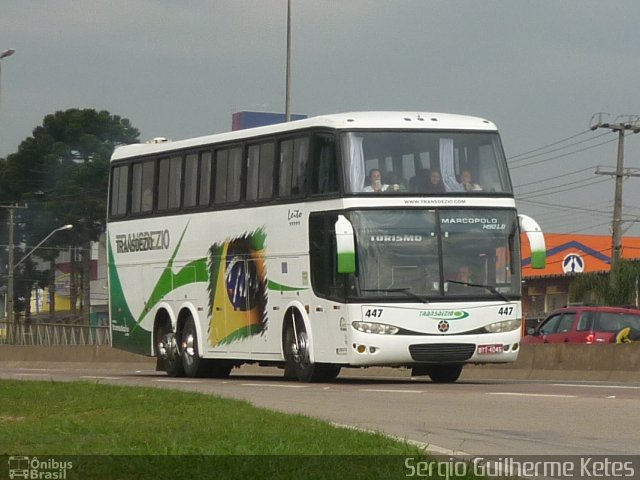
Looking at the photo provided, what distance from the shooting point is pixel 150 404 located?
16.7m

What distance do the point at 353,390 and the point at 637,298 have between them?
58.8m

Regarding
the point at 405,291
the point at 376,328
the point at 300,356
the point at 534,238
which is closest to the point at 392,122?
the point at 405,291

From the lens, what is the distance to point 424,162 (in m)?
24.5

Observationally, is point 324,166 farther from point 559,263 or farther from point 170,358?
point 559,263

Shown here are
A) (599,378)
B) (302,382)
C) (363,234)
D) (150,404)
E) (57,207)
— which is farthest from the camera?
(57,207)

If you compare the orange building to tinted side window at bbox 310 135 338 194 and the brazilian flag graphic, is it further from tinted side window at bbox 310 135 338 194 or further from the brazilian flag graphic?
tinted side window at bbox 310 135 338 194

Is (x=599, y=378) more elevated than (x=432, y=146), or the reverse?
(x=432, y=146)

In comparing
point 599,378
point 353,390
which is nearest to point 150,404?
point 353,390

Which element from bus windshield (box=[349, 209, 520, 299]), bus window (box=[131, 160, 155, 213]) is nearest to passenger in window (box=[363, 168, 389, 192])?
bus windshield (box=[349, 209, 520, 299])

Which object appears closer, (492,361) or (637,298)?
(492,361)

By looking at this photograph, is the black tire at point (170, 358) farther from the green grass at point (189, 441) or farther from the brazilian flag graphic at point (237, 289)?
the green grass at point (189, 441)

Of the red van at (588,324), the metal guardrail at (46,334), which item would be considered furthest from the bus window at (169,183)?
the metal guardrail at (46,334)

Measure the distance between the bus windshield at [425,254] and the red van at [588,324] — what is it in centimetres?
885

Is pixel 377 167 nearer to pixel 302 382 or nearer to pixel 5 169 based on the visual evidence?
pixel 302 382
